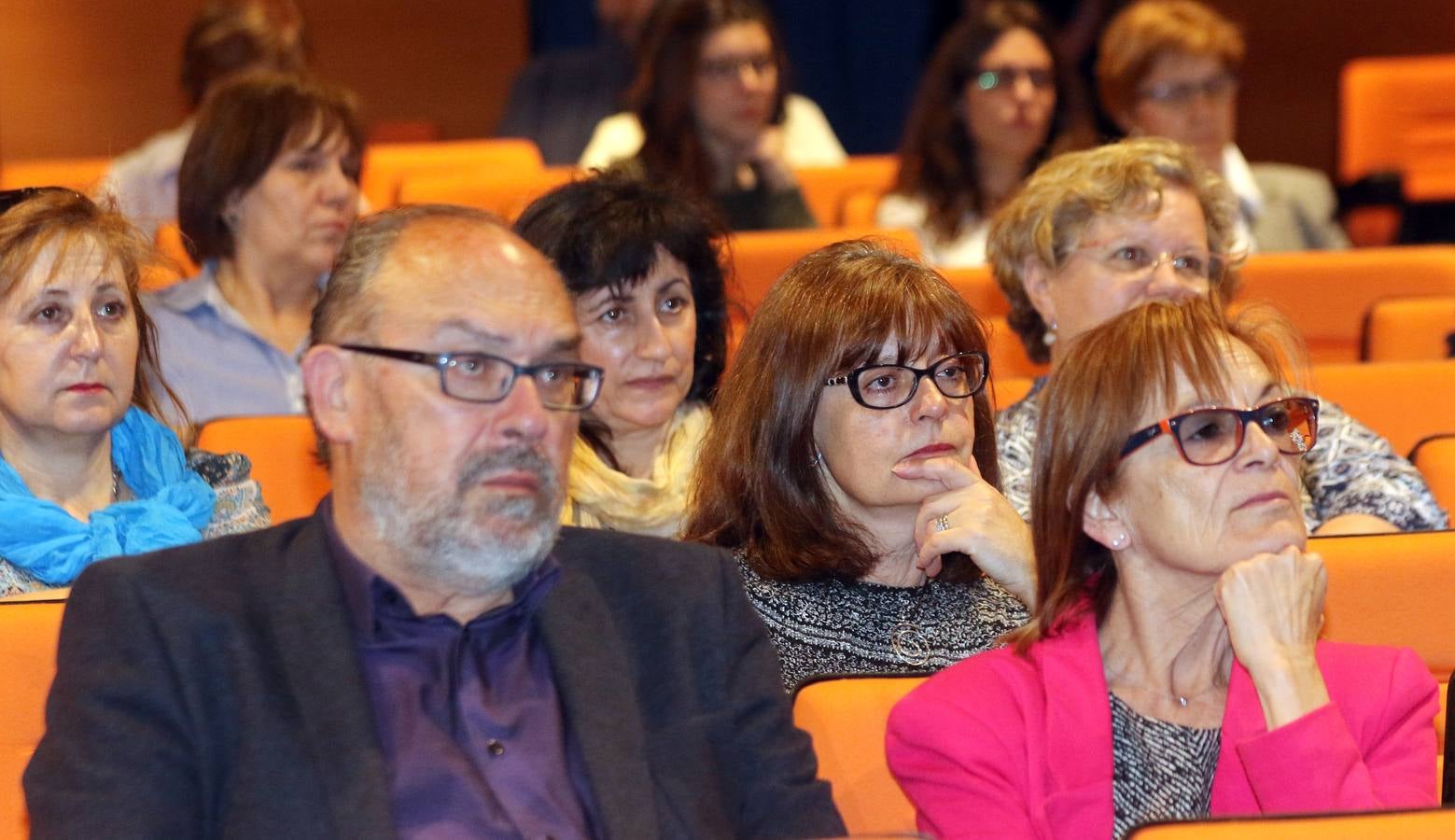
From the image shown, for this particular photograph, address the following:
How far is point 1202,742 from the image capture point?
5.86 feet

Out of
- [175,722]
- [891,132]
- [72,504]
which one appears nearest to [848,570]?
[175,722]

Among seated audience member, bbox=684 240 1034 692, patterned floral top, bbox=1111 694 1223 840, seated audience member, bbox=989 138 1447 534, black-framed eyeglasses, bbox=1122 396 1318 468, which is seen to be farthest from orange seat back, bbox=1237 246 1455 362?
patterned floral top, bbox=1111 694 1223 840

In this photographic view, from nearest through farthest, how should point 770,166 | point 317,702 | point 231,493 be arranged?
point 317,702, point 231,493, point 770,166

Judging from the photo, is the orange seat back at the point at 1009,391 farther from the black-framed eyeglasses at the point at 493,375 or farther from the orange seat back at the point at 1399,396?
the black-framed eyeglasses at the point at 493,375

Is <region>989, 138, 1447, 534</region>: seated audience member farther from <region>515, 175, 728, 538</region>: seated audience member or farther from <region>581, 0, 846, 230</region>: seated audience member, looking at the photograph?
<region>581, 0, 846, 230</region>: seated audience member

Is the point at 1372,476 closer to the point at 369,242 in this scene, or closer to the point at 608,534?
the point at 608,534

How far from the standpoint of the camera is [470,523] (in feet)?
5.33

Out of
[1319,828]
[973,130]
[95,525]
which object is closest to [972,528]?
[1319,828]

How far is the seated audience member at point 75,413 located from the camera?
2291 mm

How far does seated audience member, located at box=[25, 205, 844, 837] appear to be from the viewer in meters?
1.51

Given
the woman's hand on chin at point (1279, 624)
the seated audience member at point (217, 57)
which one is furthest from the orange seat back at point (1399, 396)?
the seated audience member at point (217, 57)

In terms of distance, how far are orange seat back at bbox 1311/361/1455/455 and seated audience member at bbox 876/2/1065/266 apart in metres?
1.44

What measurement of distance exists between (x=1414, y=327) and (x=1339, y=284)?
0.38 metres

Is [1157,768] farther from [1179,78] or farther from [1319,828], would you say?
[1179,78]
